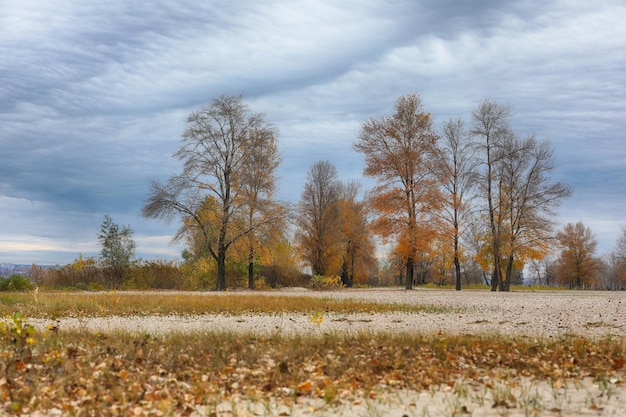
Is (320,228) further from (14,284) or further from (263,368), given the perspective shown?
(263,368)

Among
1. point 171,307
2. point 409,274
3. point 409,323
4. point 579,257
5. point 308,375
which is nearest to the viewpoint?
point 308,375

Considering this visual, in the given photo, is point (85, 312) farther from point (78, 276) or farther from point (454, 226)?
point (454, 226)

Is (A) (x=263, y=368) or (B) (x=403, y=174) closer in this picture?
(A) (x=263, y=368)

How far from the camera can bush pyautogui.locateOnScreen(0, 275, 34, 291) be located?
30.8m

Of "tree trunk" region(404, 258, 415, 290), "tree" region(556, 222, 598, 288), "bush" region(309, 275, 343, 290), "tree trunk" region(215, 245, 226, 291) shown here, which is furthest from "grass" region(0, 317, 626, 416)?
"tree" region(556, 222, 598, 288)

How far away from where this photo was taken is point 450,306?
20.1 meters

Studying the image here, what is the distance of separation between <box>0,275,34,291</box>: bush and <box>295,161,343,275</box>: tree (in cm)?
2177

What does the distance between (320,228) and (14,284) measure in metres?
24.3

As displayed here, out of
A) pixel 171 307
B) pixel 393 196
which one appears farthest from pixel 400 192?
pixel 171 307

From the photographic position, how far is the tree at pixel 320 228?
4719 centimetres

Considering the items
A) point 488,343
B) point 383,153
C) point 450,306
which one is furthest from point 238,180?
point 488,343

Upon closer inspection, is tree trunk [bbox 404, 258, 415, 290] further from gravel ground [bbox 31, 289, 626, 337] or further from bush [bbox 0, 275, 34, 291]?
bush [bbox 0, 275, 34, 291]

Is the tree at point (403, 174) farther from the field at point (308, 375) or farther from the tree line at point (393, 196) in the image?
the field at point (308, 375)

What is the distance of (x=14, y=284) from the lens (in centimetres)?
3092
